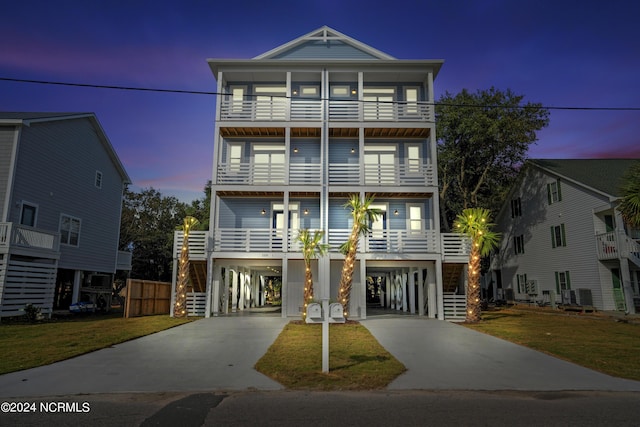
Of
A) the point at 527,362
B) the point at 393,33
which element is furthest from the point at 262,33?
the point at 527,362

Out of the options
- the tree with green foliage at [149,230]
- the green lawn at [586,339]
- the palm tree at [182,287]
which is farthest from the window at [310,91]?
the tree with green foliage at [149,230]

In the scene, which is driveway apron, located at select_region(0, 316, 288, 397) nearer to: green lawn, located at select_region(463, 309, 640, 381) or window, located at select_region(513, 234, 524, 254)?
green lawn, located at select_region(463, 309, 640, 381)

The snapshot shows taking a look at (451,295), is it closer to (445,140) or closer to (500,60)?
(500,60)

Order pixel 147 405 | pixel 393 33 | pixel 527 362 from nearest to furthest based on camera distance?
pixel 147 405 → pixel 527 362 → pixel 393 33

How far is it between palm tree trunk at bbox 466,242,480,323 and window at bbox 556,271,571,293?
11.1 meters

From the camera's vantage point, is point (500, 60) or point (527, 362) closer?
Answer: point (527, 362)

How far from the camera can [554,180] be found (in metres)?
26.7

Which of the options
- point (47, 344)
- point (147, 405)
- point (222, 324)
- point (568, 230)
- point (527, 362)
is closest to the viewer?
point (147, 405)

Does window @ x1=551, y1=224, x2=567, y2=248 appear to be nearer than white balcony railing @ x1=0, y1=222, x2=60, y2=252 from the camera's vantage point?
No

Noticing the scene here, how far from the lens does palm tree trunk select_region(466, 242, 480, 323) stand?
17.6 meters

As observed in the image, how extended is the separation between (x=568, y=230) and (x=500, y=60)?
11.6m

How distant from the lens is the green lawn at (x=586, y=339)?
→ 9109mm

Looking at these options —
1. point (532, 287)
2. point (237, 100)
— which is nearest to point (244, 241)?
point (237, 100)

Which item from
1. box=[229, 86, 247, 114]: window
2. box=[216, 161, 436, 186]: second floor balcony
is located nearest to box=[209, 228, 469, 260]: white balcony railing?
box=[216, 161, 436, 186]: second floor balcony
